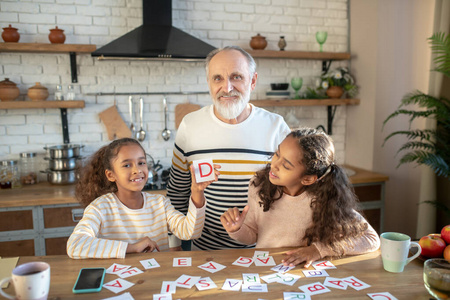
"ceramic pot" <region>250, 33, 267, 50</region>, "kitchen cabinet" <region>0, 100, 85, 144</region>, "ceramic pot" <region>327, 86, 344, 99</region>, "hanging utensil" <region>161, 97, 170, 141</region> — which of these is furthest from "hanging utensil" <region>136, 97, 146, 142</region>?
"ceramic pot" <region>327, 86, 344, 99</region>

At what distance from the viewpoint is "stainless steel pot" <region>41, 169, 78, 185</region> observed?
2.97 m

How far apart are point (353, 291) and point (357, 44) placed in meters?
3.10

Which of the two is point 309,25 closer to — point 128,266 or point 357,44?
point 357,44

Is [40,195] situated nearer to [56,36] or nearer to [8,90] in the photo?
[8,90]

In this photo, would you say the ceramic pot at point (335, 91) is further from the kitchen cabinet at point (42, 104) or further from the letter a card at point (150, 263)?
the letter a card at point (150, 263)

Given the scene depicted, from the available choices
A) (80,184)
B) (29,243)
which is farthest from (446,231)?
(29,243)

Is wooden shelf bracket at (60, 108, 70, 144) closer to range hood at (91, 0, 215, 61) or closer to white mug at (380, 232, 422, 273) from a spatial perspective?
range hood at (91, 0, 215, 61)

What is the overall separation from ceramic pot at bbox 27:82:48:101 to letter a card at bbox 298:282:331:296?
263 cm

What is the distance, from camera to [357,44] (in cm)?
365

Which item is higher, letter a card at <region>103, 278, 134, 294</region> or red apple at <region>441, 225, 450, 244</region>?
red apple at <region>441, 225, 450, 244</region>

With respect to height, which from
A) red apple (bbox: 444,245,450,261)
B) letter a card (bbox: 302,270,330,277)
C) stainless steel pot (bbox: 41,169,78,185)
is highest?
red apple (bbox: 444,245,450,261)

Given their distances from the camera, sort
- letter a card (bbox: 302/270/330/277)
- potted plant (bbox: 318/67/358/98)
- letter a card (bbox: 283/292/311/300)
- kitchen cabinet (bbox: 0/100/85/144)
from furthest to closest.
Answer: potted plant (bbox: 318/67/358/98)
kitchen cabinet (bbox: 0/100/85/144)
letter a card (bbox: 302/270/330/277)
letter a card (bbox: 283/292/311/300)

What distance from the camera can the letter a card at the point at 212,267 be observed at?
3.96 ft

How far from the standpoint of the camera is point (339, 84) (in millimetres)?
3588
